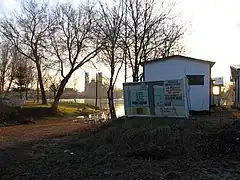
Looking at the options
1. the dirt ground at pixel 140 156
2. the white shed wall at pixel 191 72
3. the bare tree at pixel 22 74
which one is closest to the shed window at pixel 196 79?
the white shed wall at pixel 191 72

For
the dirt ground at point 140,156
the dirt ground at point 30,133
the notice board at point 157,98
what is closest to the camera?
the dirt ground at point 140,156

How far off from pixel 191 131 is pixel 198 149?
158cm

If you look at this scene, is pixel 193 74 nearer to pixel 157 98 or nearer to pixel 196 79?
pixel 196 79

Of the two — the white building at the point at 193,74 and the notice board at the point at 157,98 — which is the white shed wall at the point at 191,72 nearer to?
the white building at the point at 193,74

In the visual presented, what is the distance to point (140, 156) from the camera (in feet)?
32.5

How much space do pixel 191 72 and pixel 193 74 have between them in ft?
0.61

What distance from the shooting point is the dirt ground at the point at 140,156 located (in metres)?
8.25

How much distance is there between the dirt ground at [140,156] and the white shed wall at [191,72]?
953cm

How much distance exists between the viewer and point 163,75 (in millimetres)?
23453

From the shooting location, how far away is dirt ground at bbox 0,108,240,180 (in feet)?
27.1

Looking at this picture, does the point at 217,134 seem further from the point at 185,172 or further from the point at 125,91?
the point at 125,91

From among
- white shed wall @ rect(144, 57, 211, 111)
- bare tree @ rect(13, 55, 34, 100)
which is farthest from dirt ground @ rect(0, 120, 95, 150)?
bare tree @ rect(13, 55, 34, 100)

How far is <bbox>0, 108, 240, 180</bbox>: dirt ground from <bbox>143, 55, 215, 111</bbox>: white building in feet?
31.4

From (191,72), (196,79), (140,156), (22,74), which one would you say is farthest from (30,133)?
(22,74)
